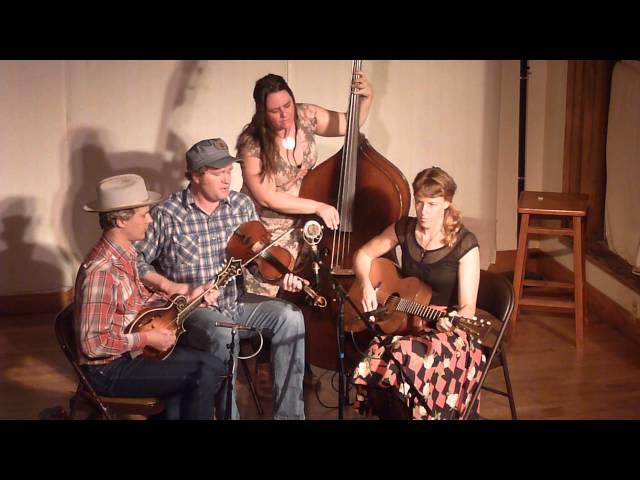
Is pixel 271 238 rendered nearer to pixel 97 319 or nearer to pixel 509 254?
pixel 97 319

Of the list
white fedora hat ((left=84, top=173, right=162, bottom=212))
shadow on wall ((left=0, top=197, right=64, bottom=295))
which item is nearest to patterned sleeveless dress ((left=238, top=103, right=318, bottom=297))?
white fedora hat ((left=84, top=173, right=162, bottom=212))

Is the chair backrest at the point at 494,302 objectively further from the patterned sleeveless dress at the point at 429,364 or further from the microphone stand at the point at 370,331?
the microphone stand at the point at 370,331

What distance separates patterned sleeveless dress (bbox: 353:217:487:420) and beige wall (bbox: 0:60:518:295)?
128 centimetres

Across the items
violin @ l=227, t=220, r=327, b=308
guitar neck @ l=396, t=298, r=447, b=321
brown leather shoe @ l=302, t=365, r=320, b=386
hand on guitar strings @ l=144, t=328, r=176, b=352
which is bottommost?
brown leather shoe @ l=302, t=365, r=320, b=386

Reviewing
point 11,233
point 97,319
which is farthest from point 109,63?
point 97,319

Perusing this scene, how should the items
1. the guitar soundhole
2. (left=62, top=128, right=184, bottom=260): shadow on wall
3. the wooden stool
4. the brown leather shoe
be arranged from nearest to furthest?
the guitar soundhole < the brown leather shoe < the wooden stool < (left=62, top=128, right=184, bottom=260): shadow on wall

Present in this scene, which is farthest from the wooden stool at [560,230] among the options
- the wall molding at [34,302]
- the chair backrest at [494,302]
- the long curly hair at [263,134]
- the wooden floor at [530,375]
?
the wall molding at [34,302]

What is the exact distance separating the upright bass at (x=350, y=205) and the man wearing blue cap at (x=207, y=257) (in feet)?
0.54

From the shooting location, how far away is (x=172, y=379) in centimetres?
404

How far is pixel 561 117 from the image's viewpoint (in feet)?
19.0

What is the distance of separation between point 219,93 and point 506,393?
2161 mm

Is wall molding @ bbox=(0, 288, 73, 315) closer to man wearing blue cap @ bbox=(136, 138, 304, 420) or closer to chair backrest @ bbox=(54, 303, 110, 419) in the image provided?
man wearing blue cap @ bbox=(136, 138, 304, 420)

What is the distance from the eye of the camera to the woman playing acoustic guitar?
418 cm
